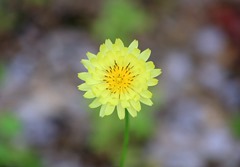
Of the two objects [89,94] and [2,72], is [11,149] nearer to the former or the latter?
[2,72]

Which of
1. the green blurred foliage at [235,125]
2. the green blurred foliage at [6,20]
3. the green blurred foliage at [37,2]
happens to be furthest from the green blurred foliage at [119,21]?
the green blurred foliage at [235,125]

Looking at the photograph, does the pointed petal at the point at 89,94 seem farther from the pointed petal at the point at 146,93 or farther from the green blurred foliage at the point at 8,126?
the green blurred foliage at the point at 8,126

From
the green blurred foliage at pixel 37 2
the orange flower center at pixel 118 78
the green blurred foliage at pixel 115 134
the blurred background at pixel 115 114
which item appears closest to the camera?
the orange flower center at pixel 118 78

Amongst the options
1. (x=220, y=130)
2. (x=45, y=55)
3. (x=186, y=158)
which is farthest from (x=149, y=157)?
(x=45, y=55)

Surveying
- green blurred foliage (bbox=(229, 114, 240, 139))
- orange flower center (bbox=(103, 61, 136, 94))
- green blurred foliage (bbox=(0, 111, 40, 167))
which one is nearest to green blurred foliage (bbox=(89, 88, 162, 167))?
green blurred foliage (bbox=(0, 111, 40, 167))

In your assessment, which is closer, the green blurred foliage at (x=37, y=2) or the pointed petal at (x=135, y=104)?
the pointed petal at (x=135, y=104)

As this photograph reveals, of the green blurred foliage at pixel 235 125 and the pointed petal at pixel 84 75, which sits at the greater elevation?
the green blurred foliage at pixel 235 125

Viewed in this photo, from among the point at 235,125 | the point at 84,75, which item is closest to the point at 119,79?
the point at 84,75

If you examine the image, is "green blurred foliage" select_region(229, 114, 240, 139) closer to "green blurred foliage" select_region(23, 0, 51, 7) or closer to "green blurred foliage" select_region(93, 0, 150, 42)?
"green blurred foliage" select_region(93, 0, 150, 42)
